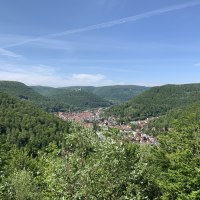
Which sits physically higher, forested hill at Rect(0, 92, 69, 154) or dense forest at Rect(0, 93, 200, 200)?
dense forest at Rect(0, 93, 200, 200)

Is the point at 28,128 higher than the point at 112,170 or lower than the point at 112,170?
lower

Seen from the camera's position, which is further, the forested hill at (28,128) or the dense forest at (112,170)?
the forested hill at (28,128)

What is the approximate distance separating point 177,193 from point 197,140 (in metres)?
6.29

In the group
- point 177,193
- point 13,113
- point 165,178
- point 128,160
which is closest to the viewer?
point 128,160

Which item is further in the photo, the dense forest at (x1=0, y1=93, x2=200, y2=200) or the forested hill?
the forested hill

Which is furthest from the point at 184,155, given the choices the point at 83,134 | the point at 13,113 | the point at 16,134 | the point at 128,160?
the point at 13,113

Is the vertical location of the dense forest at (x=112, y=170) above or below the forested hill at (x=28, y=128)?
above

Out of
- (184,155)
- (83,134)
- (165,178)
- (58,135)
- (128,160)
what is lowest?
(58,135)

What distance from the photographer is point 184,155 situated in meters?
32.9

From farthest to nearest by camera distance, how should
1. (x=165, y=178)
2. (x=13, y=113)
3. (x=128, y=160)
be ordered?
1. (x=13, y=113)
2. (x=165, y=178)
3. (x=128, y=160)

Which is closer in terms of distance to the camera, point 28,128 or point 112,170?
point 112,170

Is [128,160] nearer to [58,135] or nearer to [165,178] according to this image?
[165,178]

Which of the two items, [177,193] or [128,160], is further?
[177,193]

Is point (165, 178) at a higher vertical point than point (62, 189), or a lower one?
lower
